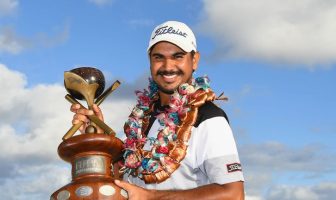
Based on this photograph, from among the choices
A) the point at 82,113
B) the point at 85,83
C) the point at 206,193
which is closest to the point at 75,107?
the point at 82,113

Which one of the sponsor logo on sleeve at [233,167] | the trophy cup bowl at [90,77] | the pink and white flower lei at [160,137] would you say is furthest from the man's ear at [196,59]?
the sponsor logo on sleeve at [233,167]

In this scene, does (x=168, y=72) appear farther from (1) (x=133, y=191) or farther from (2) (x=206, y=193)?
(1) (x=133, y=191)

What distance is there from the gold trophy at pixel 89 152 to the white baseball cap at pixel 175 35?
74 centimetres

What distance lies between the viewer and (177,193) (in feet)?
13.7

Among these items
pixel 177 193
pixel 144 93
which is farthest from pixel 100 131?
pixel 144 93

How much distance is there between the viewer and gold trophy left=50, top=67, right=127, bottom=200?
3674 mm

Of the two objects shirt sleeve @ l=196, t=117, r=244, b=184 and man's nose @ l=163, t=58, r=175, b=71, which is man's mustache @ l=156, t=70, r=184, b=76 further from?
shirt sleeve @ l=196, t=117, r=244, b=184

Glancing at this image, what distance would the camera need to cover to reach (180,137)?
182 inches

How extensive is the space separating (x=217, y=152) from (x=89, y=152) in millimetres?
1061

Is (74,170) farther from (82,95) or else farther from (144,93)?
(144,93)

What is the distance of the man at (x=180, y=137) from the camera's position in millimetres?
4289

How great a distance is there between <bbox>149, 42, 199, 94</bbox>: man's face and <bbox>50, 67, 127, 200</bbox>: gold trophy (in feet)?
2.11

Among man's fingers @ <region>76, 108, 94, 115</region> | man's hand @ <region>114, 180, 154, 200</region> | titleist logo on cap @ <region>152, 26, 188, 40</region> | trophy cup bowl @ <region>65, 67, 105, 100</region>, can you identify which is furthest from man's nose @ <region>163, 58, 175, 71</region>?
man's hand @ <region>114, 180, 154, 200</region>

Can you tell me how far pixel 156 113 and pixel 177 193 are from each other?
1.31m
